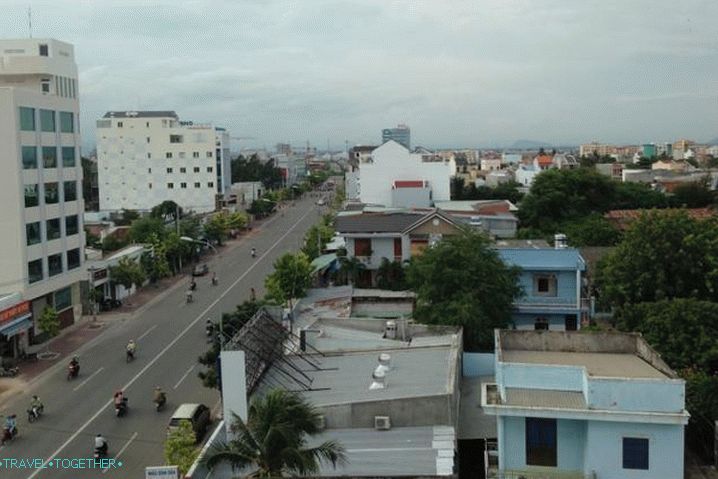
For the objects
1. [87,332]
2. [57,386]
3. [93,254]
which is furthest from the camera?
[93,254]

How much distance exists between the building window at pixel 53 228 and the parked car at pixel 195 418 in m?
15.9

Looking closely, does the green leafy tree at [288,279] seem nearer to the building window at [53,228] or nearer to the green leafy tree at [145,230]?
the building window at [53,228]

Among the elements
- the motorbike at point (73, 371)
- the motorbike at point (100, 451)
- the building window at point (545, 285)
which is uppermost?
the building window at point (545, 285)

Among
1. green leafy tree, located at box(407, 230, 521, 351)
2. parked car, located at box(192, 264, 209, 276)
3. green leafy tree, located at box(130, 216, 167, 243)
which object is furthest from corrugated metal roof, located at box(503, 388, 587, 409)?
green leafy tree, located at box(130, 216, 167, 243)

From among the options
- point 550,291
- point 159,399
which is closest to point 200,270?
point 550,291

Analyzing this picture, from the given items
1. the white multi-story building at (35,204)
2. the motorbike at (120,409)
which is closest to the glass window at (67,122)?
the white multi-story building at (35,204)

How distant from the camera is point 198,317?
36.3 metres

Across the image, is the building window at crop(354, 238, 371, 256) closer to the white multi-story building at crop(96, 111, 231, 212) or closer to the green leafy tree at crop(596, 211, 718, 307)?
the green leafy tree at crop(596, 211, 718, 307)

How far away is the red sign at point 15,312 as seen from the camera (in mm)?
27859

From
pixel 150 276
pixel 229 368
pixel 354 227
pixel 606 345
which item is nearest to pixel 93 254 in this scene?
pixel 150 276

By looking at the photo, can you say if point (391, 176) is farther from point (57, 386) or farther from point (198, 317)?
point (57, 386)

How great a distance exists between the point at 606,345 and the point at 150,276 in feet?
109

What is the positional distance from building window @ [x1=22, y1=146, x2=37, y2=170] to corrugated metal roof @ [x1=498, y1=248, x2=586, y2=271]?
1969 centimetres

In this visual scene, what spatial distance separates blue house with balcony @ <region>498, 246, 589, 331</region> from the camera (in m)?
29.3
